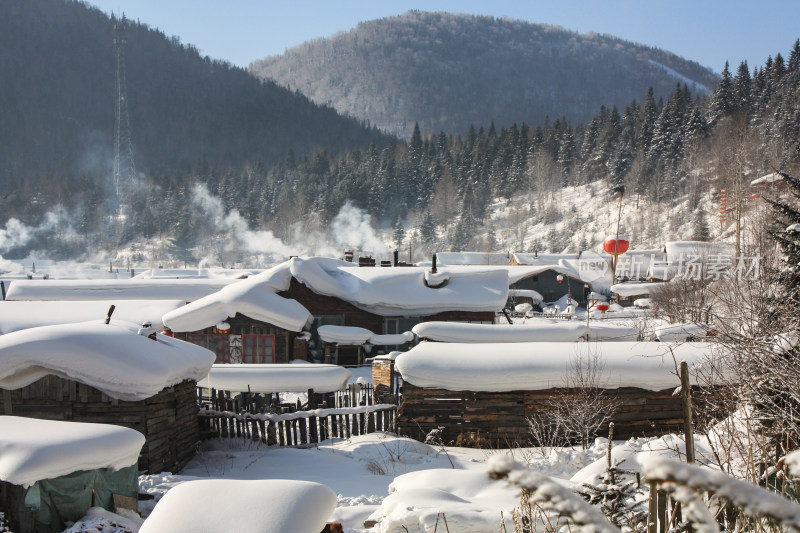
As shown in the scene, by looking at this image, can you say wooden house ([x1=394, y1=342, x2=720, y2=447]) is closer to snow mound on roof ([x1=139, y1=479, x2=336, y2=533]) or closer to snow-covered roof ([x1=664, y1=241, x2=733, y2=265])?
snow mound on roof ([x1=139, y1=479, x2=336, y2=533])

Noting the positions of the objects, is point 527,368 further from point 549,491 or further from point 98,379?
point 549,491

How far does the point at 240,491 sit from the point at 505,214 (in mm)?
107271

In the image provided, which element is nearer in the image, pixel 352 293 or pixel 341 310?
pixel 352 293

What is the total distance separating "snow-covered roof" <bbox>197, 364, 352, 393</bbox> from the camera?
17547 millimetres

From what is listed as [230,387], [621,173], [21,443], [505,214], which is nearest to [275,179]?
[505,214]

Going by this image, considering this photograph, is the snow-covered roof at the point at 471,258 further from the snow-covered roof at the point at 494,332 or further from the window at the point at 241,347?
the snow-covered roof at the point at 494,332

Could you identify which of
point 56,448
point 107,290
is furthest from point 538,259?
point 56,448

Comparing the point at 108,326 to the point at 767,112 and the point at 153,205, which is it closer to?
the point at 767,112

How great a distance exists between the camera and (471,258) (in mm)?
68750

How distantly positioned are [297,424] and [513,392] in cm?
555

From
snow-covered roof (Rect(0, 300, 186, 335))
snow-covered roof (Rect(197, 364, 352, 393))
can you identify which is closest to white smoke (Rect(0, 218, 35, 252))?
snow-covered roof (Rect(0, 300, 186, 335))

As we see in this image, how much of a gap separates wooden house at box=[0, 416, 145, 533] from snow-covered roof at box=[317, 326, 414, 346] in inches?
697

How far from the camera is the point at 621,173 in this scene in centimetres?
10069

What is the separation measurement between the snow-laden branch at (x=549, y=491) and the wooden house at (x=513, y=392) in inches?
568
